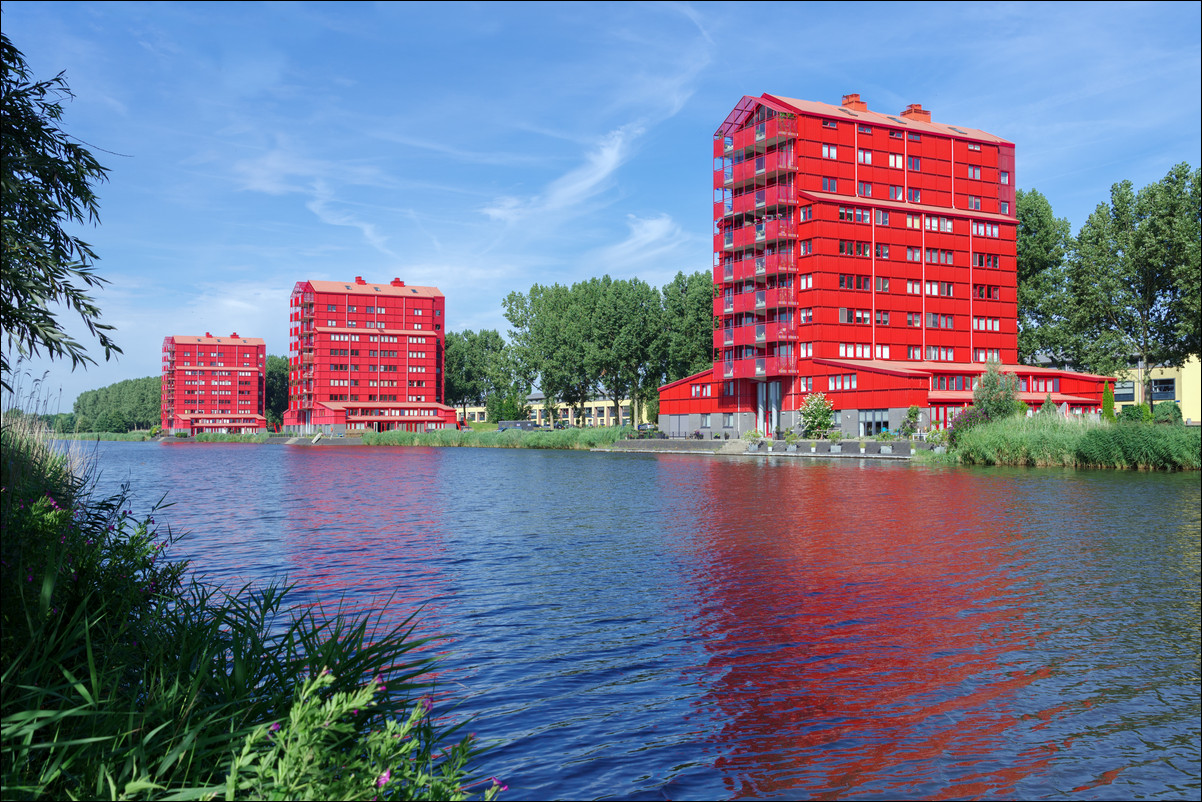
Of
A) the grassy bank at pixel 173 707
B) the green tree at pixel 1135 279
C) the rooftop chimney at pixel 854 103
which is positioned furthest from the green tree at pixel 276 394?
the grassy bank at pixel 173 707

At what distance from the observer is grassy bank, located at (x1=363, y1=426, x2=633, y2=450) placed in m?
85.4

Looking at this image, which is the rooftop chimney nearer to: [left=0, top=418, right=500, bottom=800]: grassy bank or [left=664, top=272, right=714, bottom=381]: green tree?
[left=664, top=272, right=714, bottom=381]: green tree

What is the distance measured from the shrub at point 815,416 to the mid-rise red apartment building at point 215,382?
13297 cm

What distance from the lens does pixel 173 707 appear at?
17.2 ft

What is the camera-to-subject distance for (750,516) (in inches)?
938

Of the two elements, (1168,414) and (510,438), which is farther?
(510,438)

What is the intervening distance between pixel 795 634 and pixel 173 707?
7.77 m

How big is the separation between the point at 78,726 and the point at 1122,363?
Result: 87.5m

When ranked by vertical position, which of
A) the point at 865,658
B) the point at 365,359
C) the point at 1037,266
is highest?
the point at 1037,266

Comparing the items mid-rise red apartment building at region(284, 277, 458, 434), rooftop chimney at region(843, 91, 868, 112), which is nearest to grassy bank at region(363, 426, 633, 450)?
mid-rise red apartment building at region(284, 277, 458, 434)

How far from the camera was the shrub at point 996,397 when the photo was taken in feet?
167

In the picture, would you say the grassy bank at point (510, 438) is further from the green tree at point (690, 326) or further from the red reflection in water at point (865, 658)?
the red reflection in water at point (865, 658)

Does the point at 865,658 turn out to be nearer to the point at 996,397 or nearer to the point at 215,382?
the point at 996,397

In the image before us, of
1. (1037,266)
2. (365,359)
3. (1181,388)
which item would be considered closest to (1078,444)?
(1037,266)
